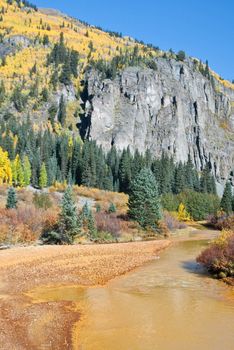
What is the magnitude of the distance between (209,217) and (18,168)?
170 feet

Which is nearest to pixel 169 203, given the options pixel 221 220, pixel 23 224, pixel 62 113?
pixel 221 220

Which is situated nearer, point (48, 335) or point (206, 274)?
point (48, 335)

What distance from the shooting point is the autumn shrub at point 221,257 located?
30453mm

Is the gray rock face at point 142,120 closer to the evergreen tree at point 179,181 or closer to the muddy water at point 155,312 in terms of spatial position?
the evergreen tree at point 179,181

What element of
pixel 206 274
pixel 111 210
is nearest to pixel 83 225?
pixel 111 210

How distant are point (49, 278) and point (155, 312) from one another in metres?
11.2

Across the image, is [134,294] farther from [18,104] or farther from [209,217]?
[18,104]

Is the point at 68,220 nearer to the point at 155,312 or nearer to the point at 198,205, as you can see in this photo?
the point at 155,312

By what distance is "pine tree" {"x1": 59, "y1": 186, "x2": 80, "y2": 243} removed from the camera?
174 feet

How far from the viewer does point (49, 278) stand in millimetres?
31125

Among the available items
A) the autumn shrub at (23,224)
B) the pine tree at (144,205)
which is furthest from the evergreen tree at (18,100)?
the autumn shrub at (23,224)

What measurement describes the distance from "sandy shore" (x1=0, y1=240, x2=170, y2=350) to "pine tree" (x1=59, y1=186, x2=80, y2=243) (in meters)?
4.76

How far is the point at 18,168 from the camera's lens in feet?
369

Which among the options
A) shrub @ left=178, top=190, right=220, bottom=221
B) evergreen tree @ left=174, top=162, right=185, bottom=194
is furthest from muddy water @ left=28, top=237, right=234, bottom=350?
evergreen tree @ left=174, top=162, right=185, bottom=194
